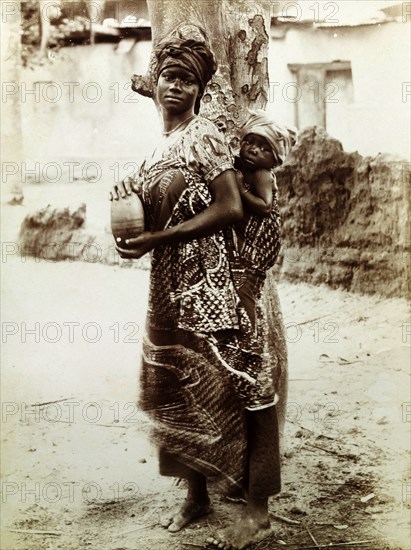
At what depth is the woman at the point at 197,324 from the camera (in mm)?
3238

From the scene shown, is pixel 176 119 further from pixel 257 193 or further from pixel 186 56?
pixel 257 193

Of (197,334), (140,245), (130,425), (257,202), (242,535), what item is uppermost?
(257,202)

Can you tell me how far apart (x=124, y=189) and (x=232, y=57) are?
767 mm

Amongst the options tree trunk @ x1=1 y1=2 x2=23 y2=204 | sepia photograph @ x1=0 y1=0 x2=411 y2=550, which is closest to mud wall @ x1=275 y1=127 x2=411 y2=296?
sepia photograph @ x1=0 y1=0 x2=411 y2=550

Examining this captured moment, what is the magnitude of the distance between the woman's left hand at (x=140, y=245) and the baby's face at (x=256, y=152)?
509mm

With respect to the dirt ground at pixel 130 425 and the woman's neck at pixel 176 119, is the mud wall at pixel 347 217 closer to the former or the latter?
the dirt ground at pixel 130 425

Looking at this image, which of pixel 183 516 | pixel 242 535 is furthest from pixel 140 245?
pixel 242 535

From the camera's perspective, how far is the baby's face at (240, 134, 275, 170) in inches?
129

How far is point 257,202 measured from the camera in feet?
10.8

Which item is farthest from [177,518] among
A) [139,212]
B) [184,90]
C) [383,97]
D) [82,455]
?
[383,97]

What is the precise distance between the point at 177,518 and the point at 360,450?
2.96 ft

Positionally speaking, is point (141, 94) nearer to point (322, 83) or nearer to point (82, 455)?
point (322, 83)

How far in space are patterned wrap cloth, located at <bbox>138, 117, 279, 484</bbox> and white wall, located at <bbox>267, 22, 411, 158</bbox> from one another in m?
0.68

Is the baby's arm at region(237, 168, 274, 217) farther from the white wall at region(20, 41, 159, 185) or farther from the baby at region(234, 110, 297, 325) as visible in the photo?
the white wall at region(20, 41, 159, 185)
